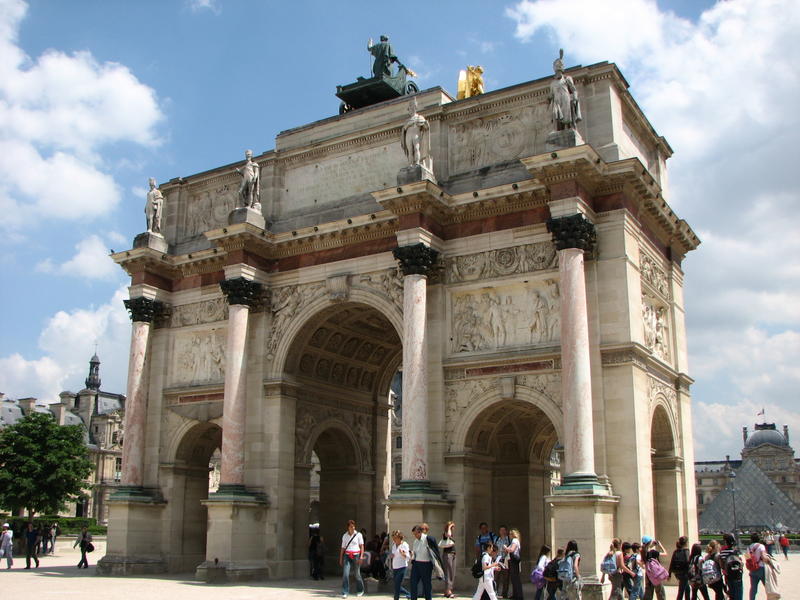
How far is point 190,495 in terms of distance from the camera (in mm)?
29734

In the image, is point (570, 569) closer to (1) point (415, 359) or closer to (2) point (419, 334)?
(1) point (415, 359)

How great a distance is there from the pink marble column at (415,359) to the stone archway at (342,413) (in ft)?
10.8

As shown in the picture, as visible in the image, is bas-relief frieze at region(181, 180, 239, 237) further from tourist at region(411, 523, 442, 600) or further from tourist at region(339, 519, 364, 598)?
tourist at region(411, 523, 442, 600)

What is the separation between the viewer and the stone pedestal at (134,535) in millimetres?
27656

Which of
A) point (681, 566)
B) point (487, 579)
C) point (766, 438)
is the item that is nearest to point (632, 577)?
point (681, 566)

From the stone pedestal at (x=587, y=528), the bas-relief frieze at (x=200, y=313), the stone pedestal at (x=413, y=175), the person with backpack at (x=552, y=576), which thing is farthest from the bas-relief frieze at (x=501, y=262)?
the person with backpack at (x=552, y=576)

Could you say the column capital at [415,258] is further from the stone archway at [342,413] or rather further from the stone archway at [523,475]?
the stone archway at [523,475]

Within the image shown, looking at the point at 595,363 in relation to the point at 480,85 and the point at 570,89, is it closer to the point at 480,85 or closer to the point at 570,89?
the point at 570,89

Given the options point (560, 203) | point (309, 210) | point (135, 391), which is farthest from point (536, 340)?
point (135, 391)

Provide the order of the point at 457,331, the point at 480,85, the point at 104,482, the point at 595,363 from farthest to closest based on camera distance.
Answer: the point at 104,482 < the point at 480,85 < the point at 457,331 < the point at 595,363

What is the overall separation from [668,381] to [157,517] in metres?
16.9

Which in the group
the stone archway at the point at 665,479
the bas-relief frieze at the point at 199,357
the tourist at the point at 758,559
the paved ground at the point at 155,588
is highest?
the bas-relief frieze at the point at 199,357

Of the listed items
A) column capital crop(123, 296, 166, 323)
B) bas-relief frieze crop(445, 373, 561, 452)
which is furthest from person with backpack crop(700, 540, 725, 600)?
column capital crop(123, 296, 166, 323)

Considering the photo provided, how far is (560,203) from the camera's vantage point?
22.5m
